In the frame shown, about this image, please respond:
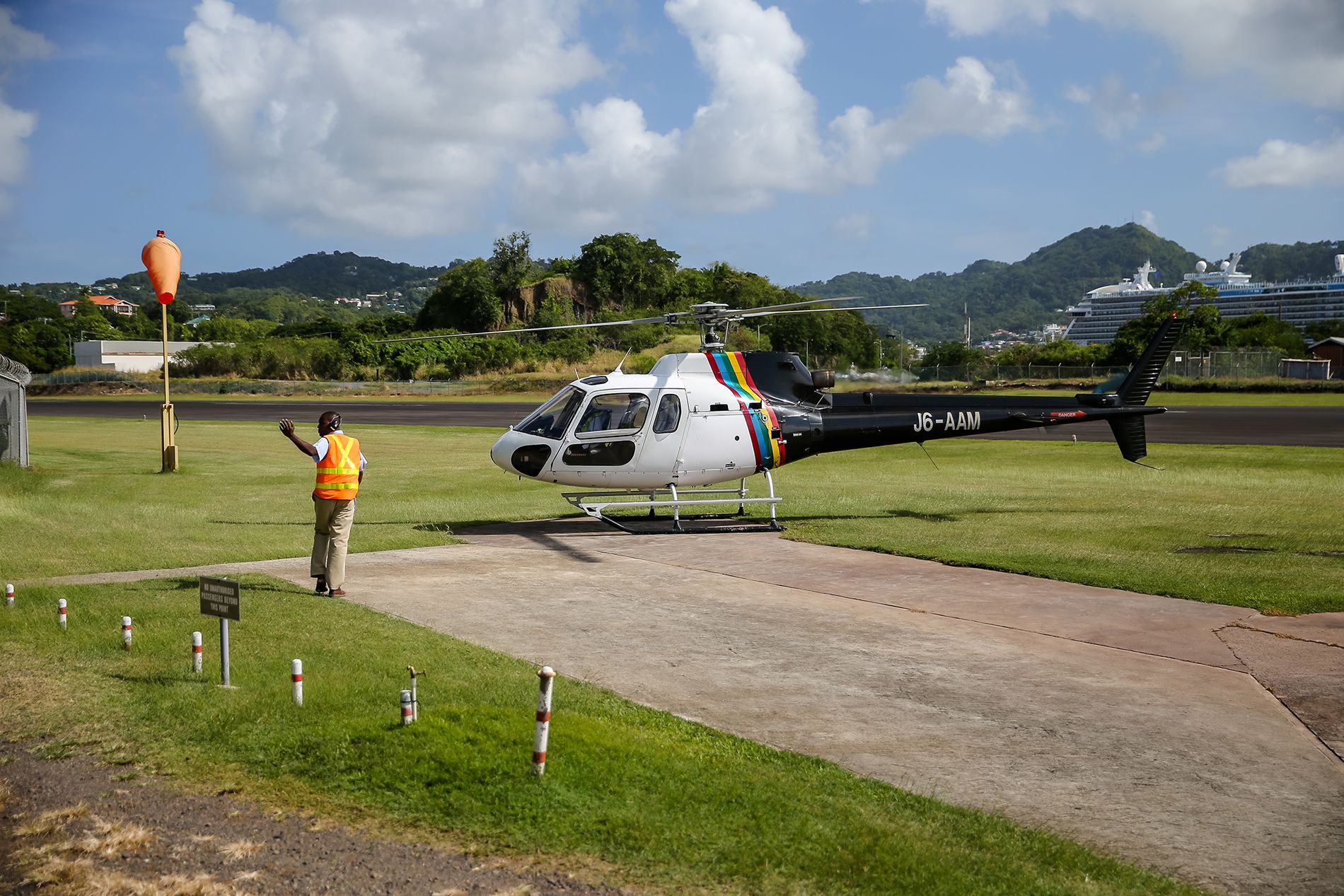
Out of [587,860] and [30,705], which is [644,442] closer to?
[30,705]

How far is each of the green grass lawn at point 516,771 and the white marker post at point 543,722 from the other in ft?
0.28

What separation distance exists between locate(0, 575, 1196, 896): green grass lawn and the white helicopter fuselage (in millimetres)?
8003

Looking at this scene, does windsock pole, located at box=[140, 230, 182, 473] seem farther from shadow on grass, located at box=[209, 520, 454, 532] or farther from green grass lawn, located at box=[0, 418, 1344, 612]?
shadow on grass, located at box=[209, 520, 454, 532]

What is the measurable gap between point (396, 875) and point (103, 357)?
490ft

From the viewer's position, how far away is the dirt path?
16.5ft

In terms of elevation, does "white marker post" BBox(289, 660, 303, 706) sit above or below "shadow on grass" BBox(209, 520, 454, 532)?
above

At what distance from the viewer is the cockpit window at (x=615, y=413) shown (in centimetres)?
1717

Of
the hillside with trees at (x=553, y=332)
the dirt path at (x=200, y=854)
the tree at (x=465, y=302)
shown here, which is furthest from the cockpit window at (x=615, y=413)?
the tree at (x=465, y=302)

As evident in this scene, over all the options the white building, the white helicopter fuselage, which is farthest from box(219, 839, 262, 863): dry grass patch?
the white building

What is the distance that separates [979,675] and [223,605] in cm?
633

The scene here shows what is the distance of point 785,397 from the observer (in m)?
18.8

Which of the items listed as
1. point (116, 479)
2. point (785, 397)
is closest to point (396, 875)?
point (785, 397)

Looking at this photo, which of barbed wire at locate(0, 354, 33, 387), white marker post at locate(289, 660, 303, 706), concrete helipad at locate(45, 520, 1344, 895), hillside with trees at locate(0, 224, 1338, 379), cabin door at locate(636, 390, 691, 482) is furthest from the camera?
hillside with trees at locate(0, 224, 1338, 379)

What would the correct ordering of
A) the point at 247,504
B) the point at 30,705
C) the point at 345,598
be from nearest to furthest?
the point at 30,705 < the point at 345,598 < the point at 247,504
